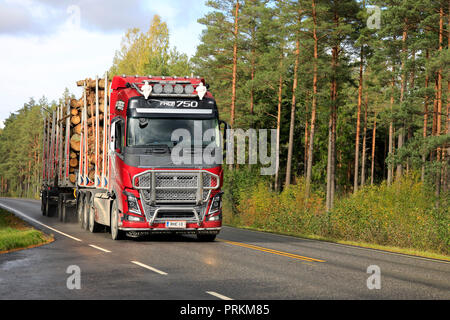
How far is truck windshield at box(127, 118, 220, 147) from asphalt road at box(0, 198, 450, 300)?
289cm

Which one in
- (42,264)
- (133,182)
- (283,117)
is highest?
(283,117)

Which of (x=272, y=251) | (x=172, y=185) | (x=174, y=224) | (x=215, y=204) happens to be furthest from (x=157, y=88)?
(x=272, y=251)

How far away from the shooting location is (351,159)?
79.8 metres

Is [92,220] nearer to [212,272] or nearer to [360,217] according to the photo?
Answer: [360,217]

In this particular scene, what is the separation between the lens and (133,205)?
1602 centimetres

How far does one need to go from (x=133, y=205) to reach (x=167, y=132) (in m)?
2.22

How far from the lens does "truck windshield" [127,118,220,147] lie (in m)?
16.2

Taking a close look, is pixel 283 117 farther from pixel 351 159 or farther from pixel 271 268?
pixel 271 268

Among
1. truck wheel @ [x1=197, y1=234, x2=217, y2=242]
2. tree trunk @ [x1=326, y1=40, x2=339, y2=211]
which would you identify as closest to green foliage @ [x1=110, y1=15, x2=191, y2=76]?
tree trunk @ [x1=326, y1=40, x2=339, y2=211]

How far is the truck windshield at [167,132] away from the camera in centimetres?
1622

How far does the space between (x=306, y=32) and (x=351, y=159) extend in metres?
46.8

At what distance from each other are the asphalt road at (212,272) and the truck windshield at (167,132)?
9.48 ft

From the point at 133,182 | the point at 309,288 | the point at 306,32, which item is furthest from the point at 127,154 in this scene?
the point at 306,32
